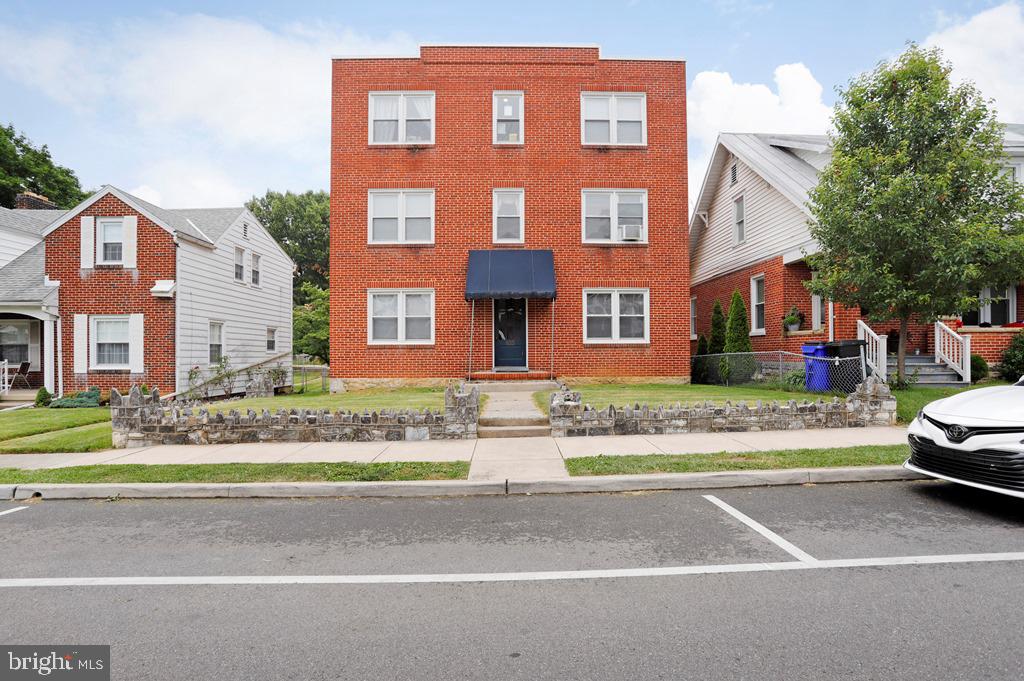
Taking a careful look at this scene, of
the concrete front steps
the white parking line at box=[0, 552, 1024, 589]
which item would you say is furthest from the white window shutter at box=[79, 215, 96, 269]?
the concrete front steps

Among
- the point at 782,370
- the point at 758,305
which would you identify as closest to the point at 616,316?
the point at 782,370

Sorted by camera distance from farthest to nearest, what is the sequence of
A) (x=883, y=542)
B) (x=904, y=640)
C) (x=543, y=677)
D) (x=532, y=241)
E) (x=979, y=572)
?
(x=532, y=241)
(x=883, y=542)
(x=979, y=572)
(x=904, y=640)
(x=543, y=677)

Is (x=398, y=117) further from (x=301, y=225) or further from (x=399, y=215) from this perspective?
(x=301, y=225)

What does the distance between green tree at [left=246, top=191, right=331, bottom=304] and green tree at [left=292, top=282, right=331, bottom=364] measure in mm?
19153

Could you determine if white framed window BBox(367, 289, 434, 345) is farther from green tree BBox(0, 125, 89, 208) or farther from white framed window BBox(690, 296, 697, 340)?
green tree BBox(0, 125, 89, 208)

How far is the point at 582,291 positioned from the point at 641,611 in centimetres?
1379

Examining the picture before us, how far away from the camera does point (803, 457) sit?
714cm

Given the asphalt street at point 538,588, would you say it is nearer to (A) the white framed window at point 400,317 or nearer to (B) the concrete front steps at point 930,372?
(B) the concrete front steps at point 930,372

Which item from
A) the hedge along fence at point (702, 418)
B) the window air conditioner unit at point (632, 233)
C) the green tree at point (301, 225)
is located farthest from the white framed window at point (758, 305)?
the green tree at point (301, 225)

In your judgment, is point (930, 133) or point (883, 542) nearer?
point (883, 542)

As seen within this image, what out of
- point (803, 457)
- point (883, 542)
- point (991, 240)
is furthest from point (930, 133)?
point (883, 542)

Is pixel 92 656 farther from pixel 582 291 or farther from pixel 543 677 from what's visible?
pixel 582 291

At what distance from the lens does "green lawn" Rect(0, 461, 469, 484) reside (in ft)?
21.9

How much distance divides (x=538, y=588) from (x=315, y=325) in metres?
28.1
